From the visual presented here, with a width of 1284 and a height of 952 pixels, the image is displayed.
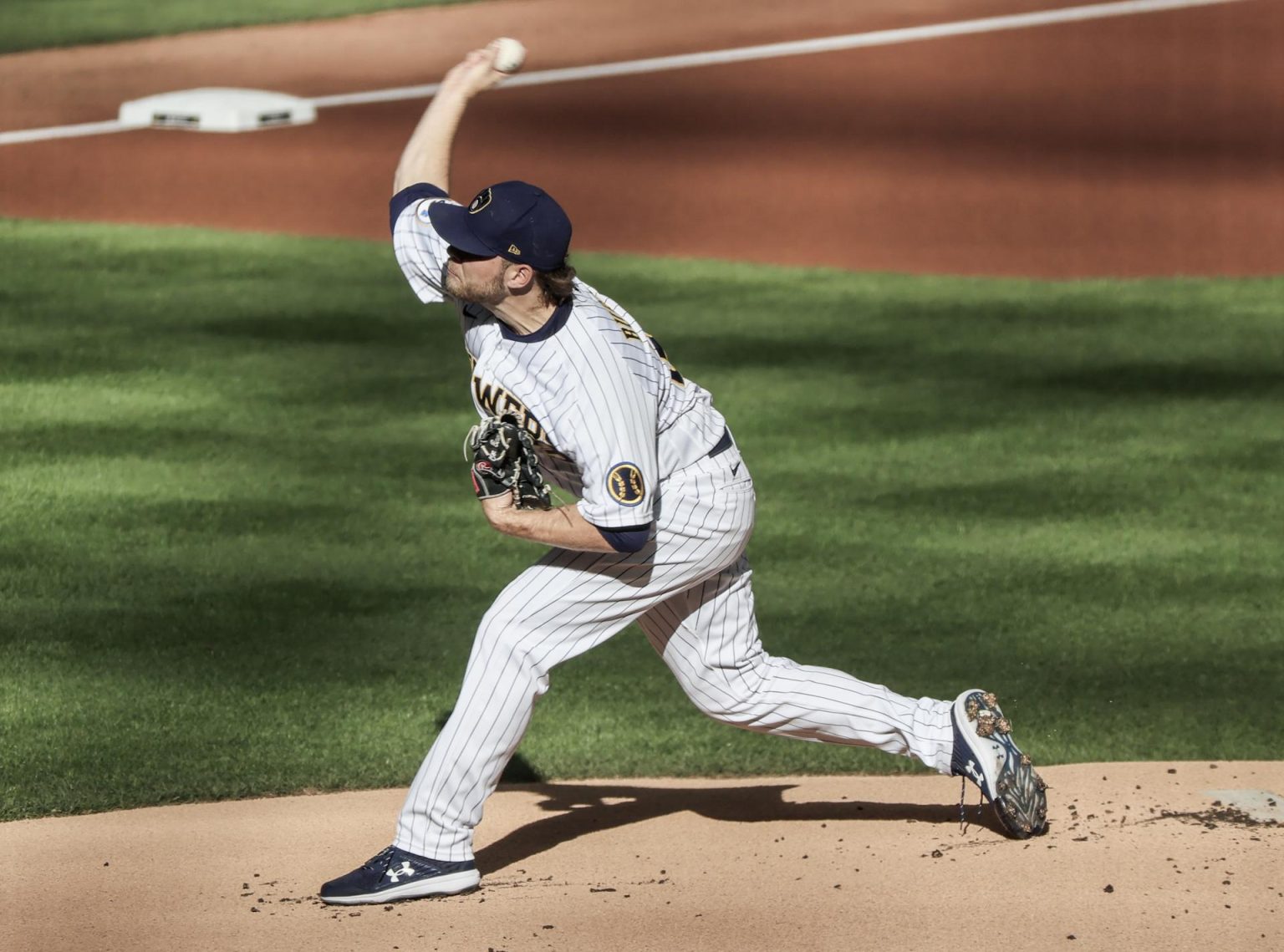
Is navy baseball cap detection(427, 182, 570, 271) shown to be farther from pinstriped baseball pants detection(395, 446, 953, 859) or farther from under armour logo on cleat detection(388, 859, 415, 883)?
under armour logo on cleat detection(388, 859, 415, 883)

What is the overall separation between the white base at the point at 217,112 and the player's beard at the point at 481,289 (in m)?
10.9

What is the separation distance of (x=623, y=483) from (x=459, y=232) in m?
0.63

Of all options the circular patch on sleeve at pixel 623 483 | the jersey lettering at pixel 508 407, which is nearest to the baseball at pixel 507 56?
the jersey lettering at pixel 508 407

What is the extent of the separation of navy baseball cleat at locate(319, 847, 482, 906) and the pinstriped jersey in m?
0.84

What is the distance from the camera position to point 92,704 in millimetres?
5699

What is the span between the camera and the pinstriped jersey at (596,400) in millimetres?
3795

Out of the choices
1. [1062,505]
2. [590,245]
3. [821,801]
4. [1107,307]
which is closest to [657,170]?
[590,245]

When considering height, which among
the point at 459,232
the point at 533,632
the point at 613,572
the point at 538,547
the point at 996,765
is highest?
the point at 459,232

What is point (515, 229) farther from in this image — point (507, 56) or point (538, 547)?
point (538, 547)

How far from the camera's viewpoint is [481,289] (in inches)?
152

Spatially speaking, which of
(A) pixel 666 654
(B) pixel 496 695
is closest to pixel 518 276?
(B) pixel 496 695

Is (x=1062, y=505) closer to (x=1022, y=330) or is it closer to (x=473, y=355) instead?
(x=1022, y=330)

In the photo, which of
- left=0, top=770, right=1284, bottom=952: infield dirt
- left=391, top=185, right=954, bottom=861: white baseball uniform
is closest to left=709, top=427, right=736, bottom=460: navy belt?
left=391, top=185, right=954, bottom=861: white baseball uniform

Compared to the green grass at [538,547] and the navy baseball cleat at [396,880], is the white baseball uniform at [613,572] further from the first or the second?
the green grass at [538,547]
